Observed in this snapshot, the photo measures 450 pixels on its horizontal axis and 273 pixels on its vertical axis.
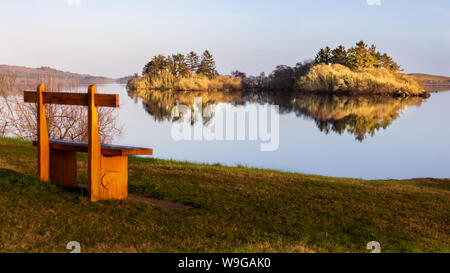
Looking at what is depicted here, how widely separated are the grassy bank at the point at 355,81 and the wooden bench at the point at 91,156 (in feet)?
144

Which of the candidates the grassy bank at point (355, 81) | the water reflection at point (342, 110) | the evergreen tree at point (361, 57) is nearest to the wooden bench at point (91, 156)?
the water reflection at point (342, 110)

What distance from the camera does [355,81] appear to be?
163ft

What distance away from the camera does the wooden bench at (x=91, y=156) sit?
23.4 ft

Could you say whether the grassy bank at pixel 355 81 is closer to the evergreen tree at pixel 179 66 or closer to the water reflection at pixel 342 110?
the water reflection at pixel 342 110

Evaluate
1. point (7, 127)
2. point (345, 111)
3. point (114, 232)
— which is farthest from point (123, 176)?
point (345, 111)

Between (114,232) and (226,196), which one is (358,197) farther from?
(114,232)

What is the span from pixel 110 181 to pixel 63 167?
3.80 ft

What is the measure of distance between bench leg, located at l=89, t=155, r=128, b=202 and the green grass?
274mm

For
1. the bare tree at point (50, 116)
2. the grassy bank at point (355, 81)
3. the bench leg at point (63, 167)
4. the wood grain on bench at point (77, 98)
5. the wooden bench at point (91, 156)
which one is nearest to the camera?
the wood grain on bench at point (77, 98)

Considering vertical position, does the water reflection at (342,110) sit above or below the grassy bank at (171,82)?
below

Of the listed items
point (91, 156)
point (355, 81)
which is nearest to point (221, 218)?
point (91, 156)

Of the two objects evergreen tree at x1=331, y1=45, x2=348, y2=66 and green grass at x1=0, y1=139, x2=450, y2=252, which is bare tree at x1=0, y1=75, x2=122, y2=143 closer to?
green grass at x1=0, y1=139, x2=450, y2=252

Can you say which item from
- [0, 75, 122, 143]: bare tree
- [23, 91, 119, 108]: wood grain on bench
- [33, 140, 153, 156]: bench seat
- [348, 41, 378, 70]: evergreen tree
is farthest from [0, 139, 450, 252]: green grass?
[348, 41, 378, 70]: evergreen tree

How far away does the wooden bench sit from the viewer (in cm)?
713
